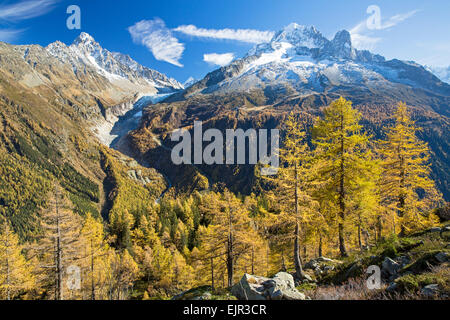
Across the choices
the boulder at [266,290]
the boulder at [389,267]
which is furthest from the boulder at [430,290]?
the boulder at [266,290]

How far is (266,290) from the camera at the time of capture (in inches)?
376

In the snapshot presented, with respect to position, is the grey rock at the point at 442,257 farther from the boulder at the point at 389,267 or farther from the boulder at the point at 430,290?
the boulder at the point at 430,290

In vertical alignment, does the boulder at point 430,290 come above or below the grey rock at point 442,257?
below

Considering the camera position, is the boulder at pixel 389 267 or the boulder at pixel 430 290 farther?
the boulder at pixel 389 267

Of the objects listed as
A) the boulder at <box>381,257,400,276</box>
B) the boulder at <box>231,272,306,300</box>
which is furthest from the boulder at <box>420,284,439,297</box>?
the boulder at <box>231,272,306,300</box>

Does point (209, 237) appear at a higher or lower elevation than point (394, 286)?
lower

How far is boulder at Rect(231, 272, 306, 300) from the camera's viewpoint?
29.0ft

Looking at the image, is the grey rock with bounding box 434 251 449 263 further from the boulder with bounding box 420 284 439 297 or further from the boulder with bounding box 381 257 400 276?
the boulder with bounding box 420 284 439 297

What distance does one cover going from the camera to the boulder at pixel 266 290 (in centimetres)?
884

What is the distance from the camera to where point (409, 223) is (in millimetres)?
20703

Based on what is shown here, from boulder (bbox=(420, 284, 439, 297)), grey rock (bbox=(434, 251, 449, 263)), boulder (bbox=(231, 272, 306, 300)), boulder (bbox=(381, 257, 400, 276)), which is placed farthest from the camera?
boulder (bbox=(381, 257, 400, 276))
